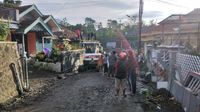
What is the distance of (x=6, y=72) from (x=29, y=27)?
14.1 metres

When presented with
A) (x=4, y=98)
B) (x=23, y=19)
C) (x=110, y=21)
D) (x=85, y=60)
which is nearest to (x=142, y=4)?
(x=85, y=60)

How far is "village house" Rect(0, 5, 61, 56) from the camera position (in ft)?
85.2

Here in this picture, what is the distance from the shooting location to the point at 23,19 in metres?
28.7

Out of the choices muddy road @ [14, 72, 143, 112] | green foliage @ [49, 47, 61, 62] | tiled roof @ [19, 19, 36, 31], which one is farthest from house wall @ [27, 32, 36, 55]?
muddy road @ [14, 72, 143, 112]

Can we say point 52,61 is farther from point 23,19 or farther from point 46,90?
point 46,90

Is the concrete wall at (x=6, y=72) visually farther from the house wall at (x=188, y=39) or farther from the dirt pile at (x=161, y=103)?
the house wall at (x=188, y=39)

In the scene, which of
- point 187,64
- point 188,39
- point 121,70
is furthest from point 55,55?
point 187,64

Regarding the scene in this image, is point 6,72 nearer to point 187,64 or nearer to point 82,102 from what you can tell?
point 82,102

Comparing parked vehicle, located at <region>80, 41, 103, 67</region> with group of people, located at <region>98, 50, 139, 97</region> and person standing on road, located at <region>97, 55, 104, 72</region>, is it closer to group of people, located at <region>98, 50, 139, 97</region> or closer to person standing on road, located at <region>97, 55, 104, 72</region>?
person standing on road, located at <region>97, 55, 104, 72</region>

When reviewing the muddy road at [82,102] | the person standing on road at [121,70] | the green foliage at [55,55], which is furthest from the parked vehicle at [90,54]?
the person standing on road at [121,70]

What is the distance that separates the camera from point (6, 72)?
12.8 m

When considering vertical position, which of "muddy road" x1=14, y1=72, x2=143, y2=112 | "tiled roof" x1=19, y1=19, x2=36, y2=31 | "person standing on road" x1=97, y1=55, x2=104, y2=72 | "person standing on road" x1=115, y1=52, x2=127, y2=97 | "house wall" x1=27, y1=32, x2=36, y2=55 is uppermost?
"tiled roof" x1=19, y1=19, x2=36, y2=31

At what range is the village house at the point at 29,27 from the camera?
2597cm

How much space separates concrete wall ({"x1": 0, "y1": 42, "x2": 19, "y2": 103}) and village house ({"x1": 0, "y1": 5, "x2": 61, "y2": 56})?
10.3 m
